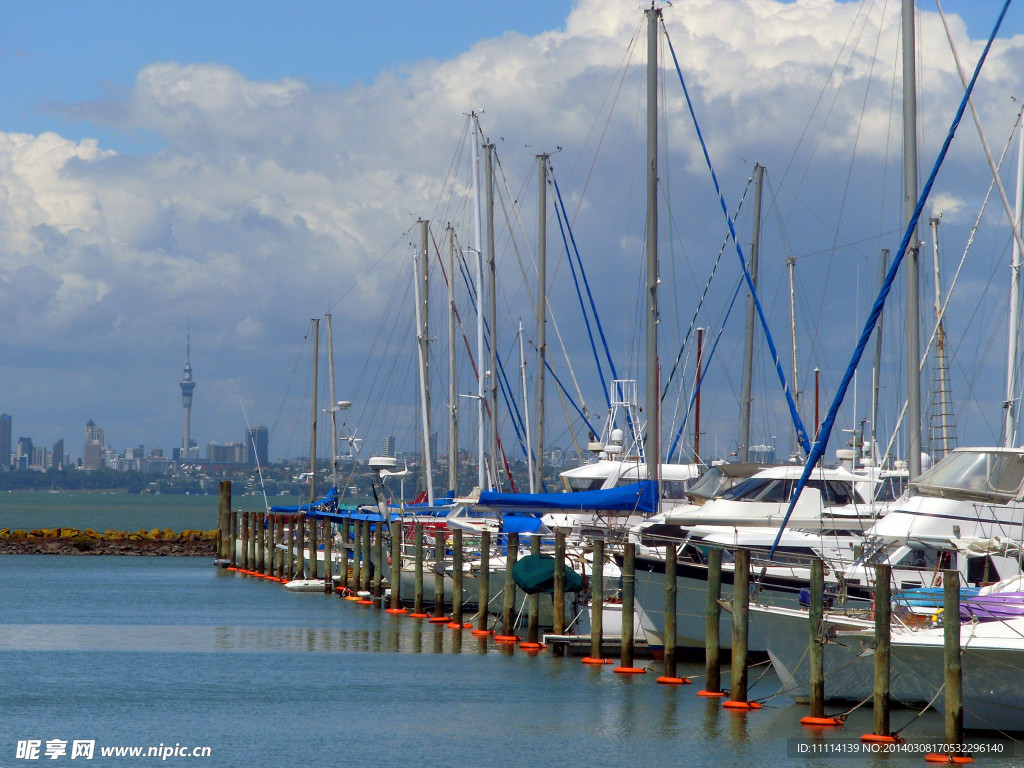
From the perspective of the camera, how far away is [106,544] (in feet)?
243

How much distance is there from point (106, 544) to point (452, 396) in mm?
30106

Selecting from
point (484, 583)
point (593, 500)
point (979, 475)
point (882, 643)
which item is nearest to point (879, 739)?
point (882, 643)

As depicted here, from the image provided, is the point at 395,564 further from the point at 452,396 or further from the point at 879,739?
the point at 879,739

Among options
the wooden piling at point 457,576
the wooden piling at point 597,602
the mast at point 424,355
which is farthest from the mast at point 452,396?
the wooden piling at point 597,602

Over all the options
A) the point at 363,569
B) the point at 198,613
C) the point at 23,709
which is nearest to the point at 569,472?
the point at 363,569

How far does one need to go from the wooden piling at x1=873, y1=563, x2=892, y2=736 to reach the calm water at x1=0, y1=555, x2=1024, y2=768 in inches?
31.2

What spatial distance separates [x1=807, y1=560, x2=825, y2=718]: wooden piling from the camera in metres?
20.2

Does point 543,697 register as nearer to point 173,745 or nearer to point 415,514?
point 173,745

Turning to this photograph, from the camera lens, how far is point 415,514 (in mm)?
50812

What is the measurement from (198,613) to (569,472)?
495 inches

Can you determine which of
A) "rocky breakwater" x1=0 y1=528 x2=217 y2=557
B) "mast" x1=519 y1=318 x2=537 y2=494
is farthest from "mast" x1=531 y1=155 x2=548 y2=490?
"rocky breakwater" x1=0 y1=528 x2=217 y2=557

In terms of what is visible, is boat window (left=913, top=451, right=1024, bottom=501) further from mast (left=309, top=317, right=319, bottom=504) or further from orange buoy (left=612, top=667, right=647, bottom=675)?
mast (left=309, top=317, right=319, bottom=504)

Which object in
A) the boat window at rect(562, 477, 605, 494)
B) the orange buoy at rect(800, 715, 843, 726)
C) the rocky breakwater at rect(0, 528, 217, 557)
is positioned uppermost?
the boat window at rect(562, 477, 605, 494)

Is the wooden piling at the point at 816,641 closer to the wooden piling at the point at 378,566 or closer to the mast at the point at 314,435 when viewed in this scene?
the wooden piling at the point at 378,566
